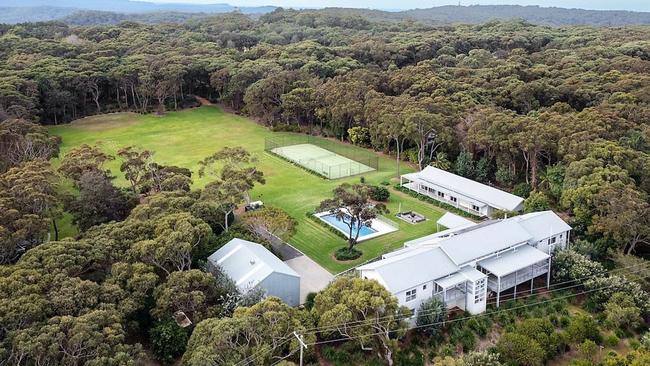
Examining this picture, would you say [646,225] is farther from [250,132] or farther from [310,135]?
[250,132]

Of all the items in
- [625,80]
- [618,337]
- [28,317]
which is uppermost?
[625,80]

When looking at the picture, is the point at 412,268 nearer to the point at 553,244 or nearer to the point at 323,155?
the point at 553,244

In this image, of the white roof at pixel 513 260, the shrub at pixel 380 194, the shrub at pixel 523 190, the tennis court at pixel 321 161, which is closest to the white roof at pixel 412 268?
the white roof at pixel 513 260

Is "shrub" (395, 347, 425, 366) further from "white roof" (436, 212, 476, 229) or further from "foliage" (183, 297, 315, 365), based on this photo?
"white roof" (436, 212, 476, 229)

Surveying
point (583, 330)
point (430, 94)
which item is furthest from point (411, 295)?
point (430, 94)

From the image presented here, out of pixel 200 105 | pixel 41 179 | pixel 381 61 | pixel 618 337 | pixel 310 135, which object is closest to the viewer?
pixel 618 337

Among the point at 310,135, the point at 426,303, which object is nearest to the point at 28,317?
the point at 426,303

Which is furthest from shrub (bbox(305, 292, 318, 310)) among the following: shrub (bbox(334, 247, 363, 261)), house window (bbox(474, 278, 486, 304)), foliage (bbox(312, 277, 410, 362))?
house window (bbox(474, 278, 486, 304))

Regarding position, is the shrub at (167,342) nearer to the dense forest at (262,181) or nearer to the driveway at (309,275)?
the dense forest at (262,181)
